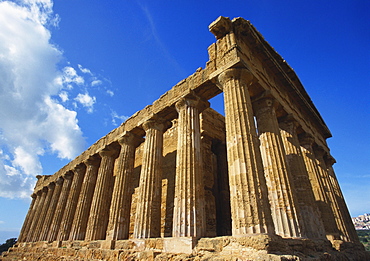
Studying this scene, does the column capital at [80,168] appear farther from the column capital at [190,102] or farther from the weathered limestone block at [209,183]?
the column capital at [190,102]

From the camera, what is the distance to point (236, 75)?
26.7ft

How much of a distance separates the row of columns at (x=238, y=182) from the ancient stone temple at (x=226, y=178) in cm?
4

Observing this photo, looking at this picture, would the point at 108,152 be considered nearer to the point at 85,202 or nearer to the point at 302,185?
the point at 85,202

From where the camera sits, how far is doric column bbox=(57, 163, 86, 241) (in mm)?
15328

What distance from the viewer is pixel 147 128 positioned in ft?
38.2

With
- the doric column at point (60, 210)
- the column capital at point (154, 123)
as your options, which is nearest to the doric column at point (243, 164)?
the column capital at point (154, 123)

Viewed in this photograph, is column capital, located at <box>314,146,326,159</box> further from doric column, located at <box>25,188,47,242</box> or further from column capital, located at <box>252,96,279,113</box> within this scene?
doric column, located at <box>25,188,47,242</box>

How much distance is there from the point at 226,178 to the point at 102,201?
24.6ft

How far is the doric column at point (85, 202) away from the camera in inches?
550

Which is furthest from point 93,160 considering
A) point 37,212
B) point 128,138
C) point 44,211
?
point 37,212

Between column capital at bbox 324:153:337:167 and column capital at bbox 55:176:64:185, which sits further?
column capital at bbox 55:176:64:185

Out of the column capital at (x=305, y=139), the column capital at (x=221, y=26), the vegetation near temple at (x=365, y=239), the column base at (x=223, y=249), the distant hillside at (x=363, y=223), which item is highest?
the distant hillside at (x=363, y=223)

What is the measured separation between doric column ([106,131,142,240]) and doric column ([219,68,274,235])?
6.84 metres

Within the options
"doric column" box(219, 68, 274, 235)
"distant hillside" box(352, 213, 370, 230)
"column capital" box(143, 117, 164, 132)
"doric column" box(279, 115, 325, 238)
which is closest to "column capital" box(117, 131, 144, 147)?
"column capital" box(143, 117, 164, 132)
